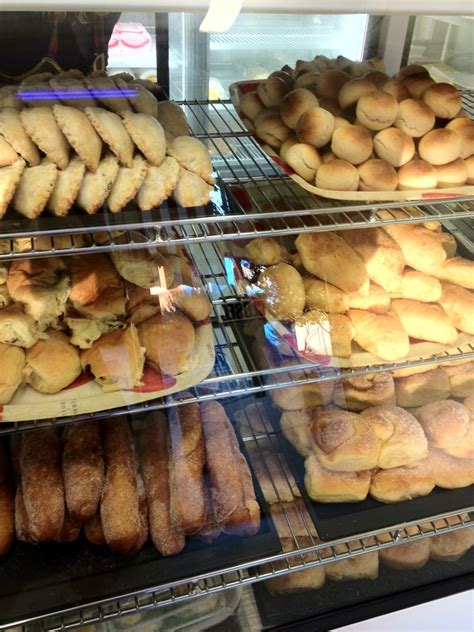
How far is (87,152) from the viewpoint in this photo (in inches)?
38.2

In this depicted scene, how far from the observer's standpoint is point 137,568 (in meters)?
1.18

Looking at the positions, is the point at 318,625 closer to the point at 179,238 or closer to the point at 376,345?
the point at 376,345

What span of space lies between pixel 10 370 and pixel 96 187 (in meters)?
0.37

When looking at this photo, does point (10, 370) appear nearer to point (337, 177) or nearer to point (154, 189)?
point (154, 189)

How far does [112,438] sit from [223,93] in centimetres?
88

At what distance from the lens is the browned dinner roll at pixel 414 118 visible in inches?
48.5

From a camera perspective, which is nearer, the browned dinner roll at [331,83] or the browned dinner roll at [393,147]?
the browned dinner roll at [393,147]

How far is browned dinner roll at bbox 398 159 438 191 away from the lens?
119 centimetres

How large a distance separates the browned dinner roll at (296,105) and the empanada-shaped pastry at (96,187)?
0.46m

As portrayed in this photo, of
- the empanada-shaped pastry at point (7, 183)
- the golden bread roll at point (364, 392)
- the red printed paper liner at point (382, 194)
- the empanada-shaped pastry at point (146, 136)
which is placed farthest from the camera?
the golden bread roll at point (364, 392)

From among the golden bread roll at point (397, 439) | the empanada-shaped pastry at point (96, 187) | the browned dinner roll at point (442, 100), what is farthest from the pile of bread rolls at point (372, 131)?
the golden bread roll at point (397, 439)

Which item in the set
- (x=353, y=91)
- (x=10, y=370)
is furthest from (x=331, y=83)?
(x=10, y=370)

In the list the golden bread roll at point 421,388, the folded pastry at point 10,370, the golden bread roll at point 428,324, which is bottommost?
the golden bread roll at point 421,388

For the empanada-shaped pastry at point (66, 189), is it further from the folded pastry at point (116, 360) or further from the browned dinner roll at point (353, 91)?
the browned dinner roll at point (353, 91)
